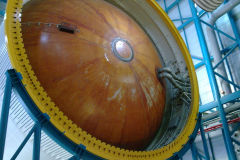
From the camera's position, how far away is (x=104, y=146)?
110 inches

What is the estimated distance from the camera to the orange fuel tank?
2.93 metres

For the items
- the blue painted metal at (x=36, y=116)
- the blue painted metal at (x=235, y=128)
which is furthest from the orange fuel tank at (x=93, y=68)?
the blue painted metal at (x=235, y=128)

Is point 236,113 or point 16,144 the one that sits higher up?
point 236,113

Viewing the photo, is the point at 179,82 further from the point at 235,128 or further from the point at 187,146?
the point at 235,128

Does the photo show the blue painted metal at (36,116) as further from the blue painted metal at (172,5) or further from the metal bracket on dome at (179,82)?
the blue painted metal at (172,5)

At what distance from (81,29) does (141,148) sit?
206cm

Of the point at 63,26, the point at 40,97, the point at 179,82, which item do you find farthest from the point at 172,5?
the point at 40,97

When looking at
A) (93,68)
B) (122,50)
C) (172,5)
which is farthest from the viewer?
(172,5)

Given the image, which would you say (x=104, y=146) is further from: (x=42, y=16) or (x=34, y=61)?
(x=42, y=16)

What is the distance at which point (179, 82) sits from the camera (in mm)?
4473

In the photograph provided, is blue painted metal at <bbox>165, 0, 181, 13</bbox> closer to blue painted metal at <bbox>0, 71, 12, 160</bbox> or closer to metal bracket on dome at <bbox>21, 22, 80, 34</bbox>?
metal bracket on dome at <bbox>21, 22, 80, 34</bbox>

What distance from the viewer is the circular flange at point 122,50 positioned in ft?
11.3

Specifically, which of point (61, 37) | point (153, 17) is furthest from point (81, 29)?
point (153, 17)

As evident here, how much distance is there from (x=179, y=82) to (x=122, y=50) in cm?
155
